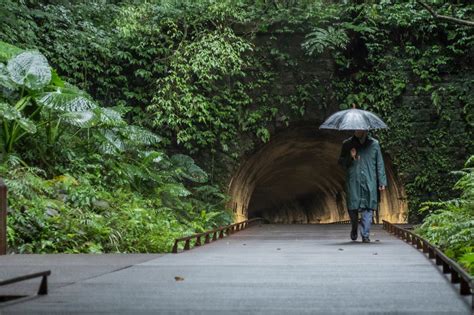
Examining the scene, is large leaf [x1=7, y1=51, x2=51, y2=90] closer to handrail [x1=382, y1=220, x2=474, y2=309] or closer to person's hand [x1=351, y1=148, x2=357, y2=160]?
person's hand [x1=351, y1=148, x2=357, y2=160]

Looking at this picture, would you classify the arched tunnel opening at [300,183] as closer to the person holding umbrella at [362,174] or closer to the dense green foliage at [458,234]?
the dense green foliage at [458,234]

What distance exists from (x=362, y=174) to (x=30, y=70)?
5868 mm

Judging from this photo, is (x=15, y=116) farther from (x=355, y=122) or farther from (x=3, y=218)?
(x=355, y=122)

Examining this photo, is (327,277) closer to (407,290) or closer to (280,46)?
(407,290)

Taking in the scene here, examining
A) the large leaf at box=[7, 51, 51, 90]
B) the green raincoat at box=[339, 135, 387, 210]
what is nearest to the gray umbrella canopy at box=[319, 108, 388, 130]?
the green raincoat at box=[339, 135, 387, 210]

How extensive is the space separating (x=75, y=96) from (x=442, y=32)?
7.94 metres

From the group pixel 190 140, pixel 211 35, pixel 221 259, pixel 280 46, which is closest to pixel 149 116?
pixel 190 140

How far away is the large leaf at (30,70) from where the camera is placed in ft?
42.4

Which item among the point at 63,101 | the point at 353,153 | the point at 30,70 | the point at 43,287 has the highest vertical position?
the point at 30,70

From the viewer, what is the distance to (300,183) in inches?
1113

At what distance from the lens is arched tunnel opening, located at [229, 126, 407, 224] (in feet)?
57.8

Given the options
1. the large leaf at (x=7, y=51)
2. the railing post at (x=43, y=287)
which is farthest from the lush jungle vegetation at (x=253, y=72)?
the railing post at (x=43, y=287)

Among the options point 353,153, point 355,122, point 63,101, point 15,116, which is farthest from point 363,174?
point 15,116

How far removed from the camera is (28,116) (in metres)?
13.3
